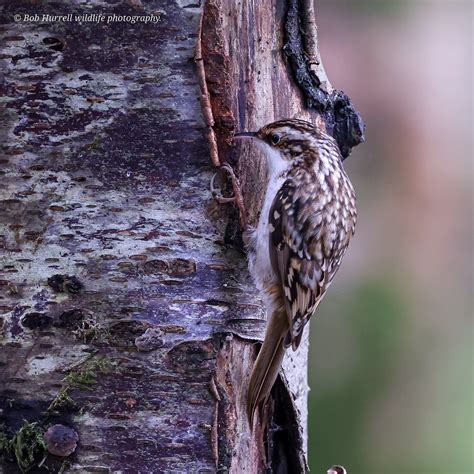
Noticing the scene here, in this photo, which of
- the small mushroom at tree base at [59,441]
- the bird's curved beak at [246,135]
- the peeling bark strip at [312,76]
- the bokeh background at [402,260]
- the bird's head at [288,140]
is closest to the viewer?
the small mushroom at tree base at [59,441]

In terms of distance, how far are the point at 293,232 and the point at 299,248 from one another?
6cm

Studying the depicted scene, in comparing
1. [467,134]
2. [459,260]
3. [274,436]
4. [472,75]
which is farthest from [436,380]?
[274,436]

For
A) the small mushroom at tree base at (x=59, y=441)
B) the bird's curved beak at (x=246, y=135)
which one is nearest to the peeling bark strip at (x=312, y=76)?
the bird's curved beak at (x=246, y=135)

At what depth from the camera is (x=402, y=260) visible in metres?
6.09

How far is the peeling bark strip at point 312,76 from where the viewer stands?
272 centimetres

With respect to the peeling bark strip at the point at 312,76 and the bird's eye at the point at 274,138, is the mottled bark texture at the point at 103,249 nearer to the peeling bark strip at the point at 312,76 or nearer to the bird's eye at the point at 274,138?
the bird's eye at the point at 274,138

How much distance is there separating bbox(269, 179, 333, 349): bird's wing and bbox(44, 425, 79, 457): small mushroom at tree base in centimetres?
70

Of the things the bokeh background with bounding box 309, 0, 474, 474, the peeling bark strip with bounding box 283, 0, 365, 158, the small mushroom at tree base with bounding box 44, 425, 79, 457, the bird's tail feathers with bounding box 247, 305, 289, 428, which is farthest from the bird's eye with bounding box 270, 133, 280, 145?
the bokeh background with bounding box 309, 0, 474, 474

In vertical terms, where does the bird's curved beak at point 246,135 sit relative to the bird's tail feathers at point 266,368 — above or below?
above

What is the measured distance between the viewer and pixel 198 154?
7.41 feet

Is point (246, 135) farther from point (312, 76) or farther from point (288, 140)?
point (312, 76)

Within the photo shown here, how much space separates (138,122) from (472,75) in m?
5.05

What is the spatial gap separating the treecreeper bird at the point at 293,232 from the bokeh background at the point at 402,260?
2.41 meters

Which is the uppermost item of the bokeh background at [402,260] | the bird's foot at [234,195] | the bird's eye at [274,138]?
the bird's eye at [274,138]
